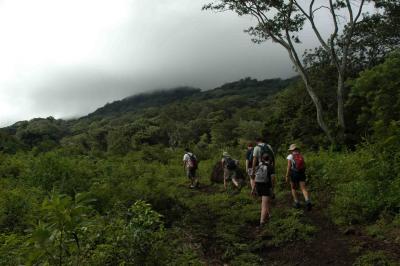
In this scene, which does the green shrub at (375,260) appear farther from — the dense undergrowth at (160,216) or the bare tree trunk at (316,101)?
the bare tree trunk at (316,101)

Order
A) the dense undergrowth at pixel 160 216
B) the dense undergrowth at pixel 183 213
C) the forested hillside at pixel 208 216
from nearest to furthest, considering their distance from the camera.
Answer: the dense undergrowth at pixel 160 216
the dense undergrowth at pixel 183 213
the forested hillside at pixel 208 216

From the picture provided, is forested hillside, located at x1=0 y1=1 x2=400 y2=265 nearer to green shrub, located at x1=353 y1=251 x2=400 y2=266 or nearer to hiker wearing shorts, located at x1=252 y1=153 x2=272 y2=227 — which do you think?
green shrub, located at x1=353 y1=251 x2=400 y2=266

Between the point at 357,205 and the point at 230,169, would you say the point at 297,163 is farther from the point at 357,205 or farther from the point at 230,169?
the point at 230,169

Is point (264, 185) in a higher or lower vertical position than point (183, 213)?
higher

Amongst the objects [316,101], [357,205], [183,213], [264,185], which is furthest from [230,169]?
[316,101]

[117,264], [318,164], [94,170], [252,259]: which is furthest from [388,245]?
[94,170]

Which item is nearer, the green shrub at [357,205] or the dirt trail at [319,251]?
the dirt trail at [319,251]

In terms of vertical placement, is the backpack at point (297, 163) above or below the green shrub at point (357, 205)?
above

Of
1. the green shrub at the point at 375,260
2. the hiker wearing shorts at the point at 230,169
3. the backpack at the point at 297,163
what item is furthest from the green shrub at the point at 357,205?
the hiker wearing shorts at the point at 230,169

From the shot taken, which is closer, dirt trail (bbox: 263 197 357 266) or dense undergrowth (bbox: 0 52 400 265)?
dense undergrowth (bbox: 0 52 400 265)

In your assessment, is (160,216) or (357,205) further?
(357,205)

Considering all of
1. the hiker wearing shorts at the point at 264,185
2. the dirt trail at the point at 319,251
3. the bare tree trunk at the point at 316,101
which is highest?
the bare tree trunk at the point at 316,101

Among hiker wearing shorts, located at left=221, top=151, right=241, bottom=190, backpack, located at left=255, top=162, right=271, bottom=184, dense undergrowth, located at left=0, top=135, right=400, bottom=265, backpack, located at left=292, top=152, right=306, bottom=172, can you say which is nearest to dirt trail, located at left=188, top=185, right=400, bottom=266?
dense undergrowth, located at left=0, top=135, right=400, bottom=265

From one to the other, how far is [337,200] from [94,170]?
25.5 ft
